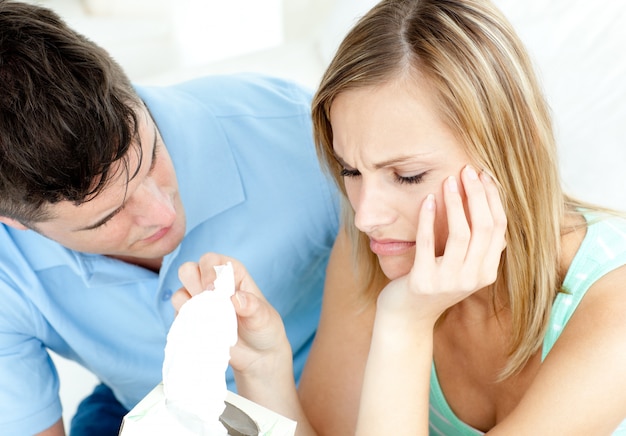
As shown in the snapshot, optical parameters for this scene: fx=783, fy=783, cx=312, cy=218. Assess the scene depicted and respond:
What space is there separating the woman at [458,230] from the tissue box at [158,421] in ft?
0.86

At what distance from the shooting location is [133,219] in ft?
4.10

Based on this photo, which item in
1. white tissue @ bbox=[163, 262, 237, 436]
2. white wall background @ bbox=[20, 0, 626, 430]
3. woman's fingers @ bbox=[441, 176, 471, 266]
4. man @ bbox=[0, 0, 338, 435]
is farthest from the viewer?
white wall background @ bbox=[20, 0, 626, 430]

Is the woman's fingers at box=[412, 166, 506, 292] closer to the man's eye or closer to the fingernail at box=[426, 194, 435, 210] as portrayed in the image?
the fingernail at box=[426, 194, 435, 210]

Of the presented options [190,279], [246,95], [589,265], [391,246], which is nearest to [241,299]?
[190,279]

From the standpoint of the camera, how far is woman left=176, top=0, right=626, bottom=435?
3.41 ft

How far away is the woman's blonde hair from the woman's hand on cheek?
1.7 inches

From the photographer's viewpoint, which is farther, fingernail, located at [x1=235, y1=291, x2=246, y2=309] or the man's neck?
the man's neck

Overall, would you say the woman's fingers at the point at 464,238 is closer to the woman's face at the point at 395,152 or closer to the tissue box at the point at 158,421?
the woman's face at the point at 395,152

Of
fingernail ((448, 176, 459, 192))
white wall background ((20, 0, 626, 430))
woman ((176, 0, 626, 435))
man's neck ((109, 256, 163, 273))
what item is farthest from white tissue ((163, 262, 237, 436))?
white wall background ((20, 0, 626, 430))

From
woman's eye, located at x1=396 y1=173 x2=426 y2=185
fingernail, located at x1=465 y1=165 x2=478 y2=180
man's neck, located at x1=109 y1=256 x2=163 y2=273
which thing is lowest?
man's neck, located at x1=109 y1=256 x2=163 y2=273

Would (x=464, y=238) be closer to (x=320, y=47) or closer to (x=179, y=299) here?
(x=179, y=299)

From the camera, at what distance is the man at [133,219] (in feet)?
3.70

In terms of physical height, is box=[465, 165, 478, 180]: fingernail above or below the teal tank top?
above

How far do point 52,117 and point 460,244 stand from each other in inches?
22.8
